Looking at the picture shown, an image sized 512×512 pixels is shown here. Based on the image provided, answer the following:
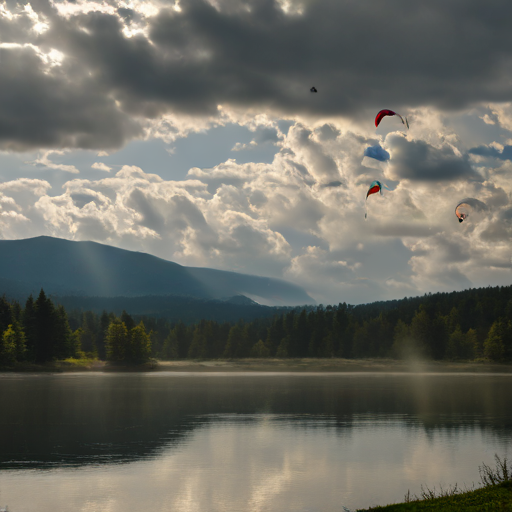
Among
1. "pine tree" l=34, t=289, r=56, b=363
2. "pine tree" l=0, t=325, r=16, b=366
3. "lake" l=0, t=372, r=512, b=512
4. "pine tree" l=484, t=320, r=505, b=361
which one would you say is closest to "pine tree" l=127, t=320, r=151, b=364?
"pine tree" l=34, t=289, r=56, b=363

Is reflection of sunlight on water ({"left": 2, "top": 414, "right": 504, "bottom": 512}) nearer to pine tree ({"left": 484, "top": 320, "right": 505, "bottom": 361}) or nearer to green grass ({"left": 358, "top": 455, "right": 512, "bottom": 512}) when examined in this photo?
green grass ({"left": 358, "top": 455, "right": 512, "bottom": 512})

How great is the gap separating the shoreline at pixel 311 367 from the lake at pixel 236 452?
81.9 meters

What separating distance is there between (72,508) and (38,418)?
93.1ft

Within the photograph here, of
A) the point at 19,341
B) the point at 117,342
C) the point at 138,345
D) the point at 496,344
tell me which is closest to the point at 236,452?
the point at 19,341

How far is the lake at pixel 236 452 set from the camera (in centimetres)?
2536

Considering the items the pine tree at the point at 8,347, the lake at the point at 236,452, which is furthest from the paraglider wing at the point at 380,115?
the pine tree at the point at 8,347

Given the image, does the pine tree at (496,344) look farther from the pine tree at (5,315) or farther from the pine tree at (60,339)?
the pine tree at (5,315)

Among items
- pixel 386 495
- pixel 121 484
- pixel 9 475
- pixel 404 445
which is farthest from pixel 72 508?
pixel 404 445

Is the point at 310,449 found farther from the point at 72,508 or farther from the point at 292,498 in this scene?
the point at 72,508

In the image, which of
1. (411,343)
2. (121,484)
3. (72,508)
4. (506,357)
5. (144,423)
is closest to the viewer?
(72,508)

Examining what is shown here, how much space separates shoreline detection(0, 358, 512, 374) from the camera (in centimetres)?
14162

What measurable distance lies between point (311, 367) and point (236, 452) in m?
139

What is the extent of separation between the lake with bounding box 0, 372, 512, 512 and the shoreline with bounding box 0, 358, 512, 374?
8186 cm

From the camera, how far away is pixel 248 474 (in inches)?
1187
